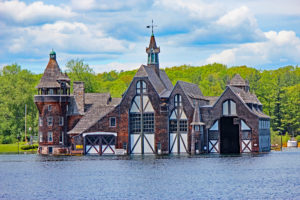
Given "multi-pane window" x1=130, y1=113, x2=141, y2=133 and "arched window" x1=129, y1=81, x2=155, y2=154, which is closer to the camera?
"arched window" x1=129, y1=81, x2=155, y2=154

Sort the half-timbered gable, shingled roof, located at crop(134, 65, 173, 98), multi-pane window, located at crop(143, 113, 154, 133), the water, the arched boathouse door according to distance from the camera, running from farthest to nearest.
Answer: multi-pane window, located at crop(143, 113, 154, 133)
shingled roof, located at crop(134, 65, 173, 98)
the arched boathouse door
the half-timbered gable
the water

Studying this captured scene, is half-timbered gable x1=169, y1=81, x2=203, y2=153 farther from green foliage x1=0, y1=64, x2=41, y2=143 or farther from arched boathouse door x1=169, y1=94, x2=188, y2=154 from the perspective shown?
green foliage x1=0, y1=64, x2=41, y2=143

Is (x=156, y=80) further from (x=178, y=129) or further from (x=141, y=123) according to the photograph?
(x=178, y=129)

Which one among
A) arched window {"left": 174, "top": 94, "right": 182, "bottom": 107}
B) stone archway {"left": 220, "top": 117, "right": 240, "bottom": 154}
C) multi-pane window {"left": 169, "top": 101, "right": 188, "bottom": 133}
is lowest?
stone archway {"left": 220, "top": 117, "right": 240, "bottom": 154}

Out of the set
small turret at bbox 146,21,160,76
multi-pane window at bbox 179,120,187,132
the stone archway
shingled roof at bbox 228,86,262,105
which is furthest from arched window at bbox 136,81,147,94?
the stone archway

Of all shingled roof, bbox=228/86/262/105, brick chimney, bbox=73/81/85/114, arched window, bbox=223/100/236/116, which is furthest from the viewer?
brick chimney, bbox=73/81/85/114

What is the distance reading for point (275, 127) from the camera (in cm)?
14238

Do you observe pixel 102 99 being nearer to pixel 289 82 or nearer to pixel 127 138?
pixel 127 138

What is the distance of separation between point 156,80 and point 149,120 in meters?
7.78

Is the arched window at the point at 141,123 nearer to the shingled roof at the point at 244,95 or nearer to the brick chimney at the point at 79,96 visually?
the brick chimney at the point at 79,96

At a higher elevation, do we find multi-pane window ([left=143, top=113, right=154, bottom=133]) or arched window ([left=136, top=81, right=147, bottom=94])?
arched window ([left=136, top=81, right=147, bottom=94])

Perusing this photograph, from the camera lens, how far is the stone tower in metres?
106

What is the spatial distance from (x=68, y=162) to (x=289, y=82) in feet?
378

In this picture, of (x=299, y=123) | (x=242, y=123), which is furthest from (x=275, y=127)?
(x=242, y=123)
